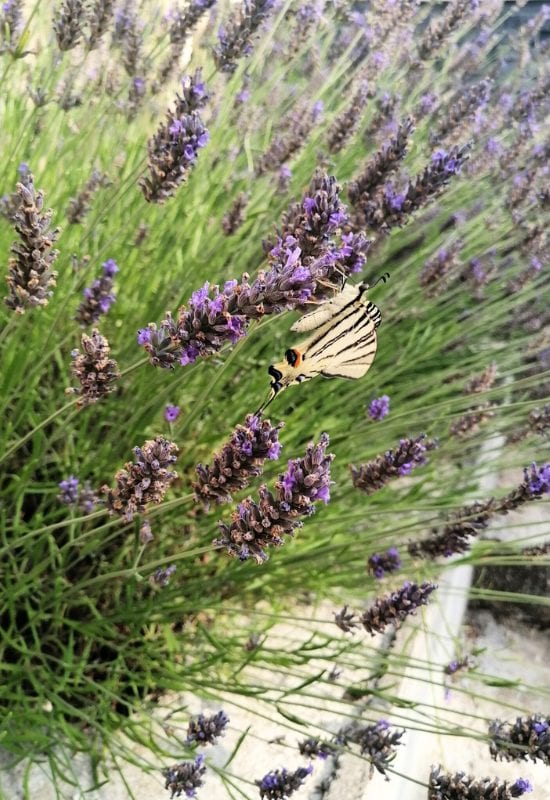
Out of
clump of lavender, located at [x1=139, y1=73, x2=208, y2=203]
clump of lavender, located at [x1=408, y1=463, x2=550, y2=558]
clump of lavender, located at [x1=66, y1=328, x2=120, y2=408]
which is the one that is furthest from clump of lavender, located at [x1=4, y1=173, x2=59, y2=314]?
clump of lavender, located at [x1=408, y1=463, x2=550, y2=558]

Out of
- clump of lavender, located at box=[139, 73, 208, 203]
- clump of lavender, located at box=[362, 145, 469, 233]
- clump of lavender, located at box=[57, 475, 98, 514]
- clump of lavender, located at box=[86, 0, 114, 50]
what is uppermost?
clump of lavender, located at box=[86, 0, 114, 50]

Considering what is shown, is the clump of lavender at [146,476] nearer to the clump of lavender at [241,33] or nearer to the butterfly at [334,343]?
the butterfly at [334,343]

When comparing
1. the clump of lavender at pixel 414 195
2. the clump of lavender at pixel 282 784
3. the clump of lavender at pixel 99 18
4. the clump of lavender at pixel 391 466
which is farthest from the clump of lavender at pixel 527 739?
the clump of lavender at pixel 99 18

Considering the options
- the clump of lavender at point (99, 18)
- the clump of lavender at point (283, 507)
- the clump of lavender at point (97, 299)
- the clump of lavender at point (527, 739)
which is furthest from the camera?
the clump of lavender at point (99, 18)

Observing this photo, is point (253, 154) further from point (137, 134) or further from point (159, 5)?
point (159, 5)

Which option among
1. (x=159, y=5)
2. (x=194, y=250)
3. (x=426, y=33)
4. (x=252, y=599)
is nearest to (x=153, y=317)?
(x=194, y=250)

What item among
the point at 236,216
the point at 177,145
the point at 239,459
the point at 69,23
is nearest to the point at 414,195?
the point at 177,145

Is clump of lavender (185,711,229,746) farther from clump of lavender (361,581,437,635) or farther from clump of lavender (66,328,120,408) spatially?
clump of lavender (66,328,120,408)
